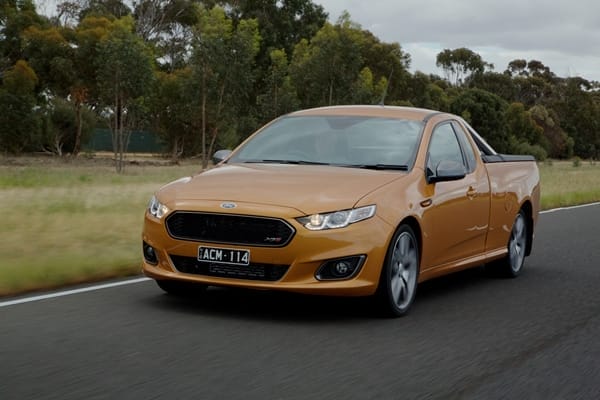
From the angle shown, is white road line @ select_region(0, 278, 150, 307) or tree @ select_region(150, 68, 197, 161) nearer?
white road line @ select_region(0, 278, 150, 307)

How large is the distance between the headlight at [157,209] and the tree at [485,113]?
3442 inches

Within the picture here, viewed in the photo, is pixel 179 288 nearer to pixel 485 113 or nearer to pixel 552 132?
pixel 485 113

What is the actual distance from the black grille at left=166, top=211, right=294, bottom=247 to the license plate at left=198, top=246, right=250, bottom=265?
0.21ft

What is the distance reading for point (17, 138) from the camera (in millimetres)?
51812

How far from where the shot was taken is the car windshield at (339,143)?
826 cm

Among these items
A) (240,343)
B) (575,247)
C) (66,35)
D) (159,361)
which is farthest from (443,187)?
(66,35)

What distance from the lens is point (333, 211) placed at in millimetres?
7066

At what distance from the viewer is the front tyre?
7.33 m

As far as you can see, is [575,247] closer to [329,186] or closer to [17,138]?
[329,186]

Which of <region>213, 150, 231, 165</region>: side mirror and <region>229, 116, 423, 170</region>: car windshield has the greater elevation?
<region>229, 116, 423, 170</region>: car windshield

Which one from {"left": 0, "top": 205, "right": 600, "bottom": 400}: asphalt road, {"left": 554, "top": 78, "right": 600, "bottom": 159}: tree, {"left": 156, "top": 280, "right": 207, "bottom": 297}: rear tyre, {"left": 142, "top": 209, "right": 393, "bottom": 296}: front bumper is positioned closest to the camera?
{"left": 0, "top": 205, "right": 600, "bottom": 400}: asphalt road

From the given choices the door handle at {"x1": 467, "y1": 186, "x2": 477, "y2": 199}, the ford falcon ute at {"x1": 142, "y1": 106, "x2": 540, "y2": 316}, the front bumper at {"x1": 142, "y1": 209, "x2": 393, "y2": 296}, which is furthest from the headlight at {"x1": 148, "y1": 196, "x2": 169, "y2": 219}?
the door handle at {"x1": 467, "y1": 186, "x2": 477, "y2": 199}

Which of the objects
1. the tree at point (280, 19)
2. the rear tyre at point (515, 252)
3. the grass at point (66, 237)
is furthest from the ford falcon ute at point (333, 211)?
the tree at point (280, 19)

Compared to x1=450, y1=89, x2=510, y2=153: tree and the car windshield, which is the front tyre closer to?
the car windshield
